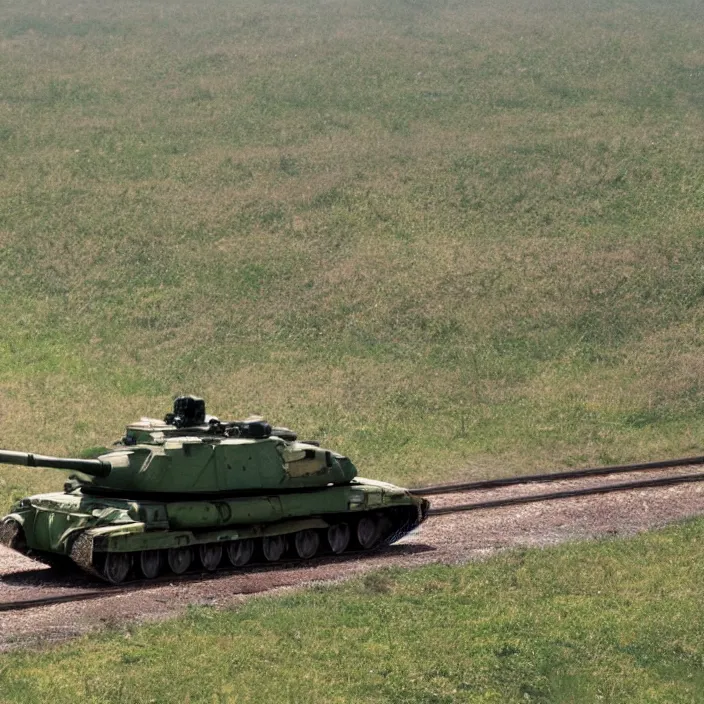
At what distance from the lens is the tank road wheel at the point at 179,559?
22.2m

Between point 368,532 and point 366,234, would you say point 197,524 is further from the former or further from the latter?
point 366,234

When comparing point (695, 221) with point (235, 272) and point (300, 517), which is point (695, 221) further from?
point (300, 517)

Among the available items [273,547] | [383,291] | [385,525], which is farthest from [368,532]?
[383,291]

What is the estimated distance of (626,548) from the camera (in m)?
23.8

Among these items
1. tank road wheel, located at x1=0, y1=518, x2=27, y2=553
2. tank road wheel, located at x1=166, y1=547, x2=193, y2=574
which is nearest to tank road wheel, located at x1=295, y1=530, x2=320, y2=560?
tank road wheel, located at x1=166, y1=547, x2=193, y2=574

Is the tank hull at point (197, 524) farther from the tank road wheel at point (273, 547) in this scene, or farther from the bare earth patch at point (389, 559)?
the bare earth patch at point (389, 559)

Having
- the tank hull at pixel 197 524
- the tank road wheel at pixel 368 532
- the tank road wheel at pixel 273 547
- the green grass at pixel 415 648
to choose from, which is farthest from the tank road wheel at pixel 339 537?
the green grass at pixel 415 648

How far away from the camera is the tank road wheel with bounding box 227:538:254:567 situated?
23203mm

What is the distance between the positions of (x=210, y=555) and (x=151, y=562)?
49.3 inches

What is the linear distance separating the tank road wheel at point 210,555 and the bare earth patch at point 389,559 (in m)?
0.47

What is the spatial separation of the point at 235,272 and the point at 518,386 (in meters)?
14.6

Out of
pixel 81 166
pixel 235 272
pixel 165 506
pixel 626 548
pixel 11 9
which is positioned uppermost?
pixel 11 9

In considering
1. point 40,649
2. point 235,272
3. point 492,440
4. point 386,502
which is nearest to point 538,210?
point 235,272

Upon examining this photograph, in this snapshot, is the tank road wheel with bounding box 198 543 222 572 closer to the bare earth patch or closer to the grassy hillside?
the bare earth patch
